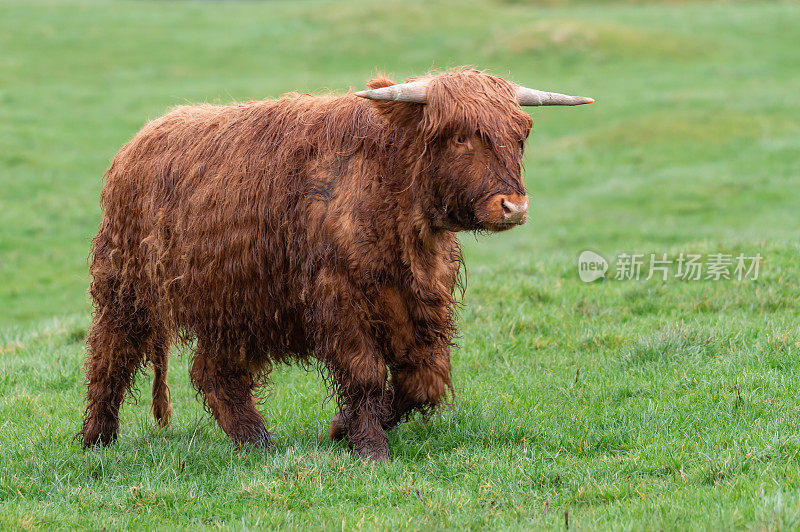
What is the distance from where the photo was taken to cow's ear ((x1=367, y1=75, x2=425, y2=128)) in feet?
19.0

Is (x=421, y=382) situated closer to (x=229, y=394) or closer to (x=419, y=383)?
(x=419, y=383)

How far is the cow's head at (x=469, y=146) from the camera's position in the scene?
17.8ft

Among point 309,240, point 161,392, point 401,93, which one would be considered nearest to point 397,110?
point 401,93

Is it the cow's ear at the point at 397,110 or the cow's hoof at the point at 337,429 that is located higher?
the cow's ear at the point at 397,110

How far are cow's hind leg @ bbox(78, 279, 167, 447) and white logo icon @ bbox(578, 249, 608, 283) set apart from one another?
4.95 m

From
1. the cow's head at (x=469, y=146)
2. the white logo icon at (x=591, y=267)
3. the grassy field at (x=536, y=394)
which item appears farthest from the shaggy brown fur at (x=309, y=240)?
the white logo icon at (x=591, y=267)

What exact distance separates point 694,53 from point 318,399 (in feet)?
113

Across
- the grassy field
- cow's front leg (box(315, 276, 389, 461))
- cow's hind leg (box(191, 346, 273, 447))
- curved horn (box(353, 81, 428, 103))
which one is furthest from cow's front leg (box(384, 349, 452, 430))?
curved horn (box(353, 81, 428, 103))

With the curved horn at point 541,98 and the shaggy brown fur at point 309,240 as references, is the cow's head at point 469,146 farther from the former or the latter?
the curved horn at point 541,98

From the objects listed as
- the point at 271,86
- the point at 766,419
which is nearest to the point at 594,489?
the point at 766,419

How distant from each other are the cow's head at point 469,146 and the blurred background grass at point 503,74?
107 cm

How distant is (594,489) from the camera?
541 cm

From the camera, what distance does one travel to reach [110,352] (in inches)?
284

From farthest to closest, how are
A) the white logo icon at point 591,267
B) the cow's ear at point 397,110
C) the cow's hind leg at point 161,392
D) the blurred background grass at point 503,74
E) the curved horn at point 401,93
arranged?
the blurred background grass at point 503,74, the white logo icon at point 591,267, the cow's hind leg at point 161,392, the cow's ear at point 397,110, the curved horn at point 401,93
